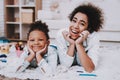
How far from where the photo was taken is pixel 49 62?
53.1 inches

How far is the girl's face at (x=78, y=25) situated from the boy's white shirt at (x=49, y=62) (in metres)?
0.14

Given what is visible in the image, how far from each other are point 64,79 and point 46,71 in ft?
0.45

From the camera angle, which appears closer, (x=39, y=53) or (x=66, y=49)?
(x=39, y=53)

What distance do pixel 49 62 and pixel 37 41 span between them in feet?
0.43

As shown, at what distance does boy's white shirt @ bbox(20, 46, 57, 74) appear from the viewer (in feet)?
4.11

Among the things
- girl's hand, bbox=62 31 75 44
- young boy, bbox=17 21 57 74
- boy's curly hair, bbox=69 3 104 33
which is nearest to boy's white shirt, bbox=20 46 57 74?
young boy, bbox=17 21 57 74

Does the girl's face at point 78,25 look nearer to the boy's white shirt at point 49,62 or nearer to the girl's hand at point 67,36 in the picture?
the girl's hand at point 67,36

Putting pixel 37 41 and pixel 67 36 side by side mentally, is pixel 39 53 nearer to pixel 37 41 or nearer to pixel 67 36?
pixel 37 41

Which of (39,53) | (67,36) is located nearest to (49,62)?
(39,53)

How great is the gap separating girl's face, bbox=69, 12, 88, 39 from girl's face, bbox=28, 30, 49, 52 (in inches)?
6.4

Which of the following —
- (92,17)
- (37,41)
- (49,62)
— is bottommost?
(49,62)

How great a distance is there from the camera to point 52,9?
401cm

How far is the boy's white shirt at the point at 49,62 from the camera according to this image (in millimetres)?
1254

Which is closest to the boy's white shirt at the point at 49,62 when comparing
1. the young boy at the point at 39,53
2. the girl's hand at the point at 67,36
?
the young boy at the point at 39,53
